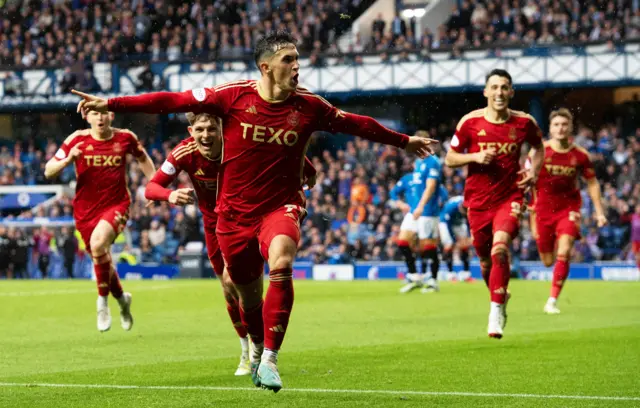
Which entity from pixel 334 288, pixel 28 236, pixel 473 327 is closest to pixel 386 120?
pixel 28 236

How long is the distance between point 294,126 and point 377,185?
2583 centimetres

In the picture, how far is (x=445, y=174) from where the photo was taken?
106 feet

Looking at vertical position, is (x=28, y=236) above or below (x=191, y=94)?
below

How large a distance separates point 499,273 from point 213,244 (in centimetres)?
340

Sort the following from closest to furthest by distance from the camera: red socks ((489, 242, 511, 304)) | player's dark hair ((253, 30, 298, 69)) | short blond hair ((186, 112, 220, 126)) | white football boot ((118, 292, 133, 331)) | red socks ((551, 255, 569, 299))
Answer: player's dark hair ((253, 30, 298, 69))
short blond hair ((186, 112, 220, 126))
red socks ((489, 242, 511, 304))
white football boot ((118, 292, 133, 331))
red socks ((551, 255, 569, 299))

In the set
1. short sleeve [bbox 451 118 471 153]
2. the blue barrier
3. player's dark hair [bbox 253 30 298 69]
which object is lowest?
the blue barrier

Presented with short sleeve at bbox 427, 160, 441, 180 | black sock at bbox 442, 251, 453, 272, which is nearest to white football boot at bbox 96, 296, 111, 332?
short sleeve at bbox 427, 160, 441, 180

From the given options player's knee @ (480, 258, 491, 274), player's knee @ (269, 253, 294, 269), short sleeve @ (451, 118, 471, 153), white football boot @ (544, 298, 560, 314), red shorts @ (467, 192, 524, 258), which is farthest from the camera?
white football boot @ (544, 298, 560, 314)

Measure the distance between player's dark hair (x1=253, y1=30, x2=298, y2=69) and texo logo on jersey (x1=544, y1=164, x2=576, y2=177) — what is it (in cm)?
856

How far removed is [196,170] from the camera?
32.0 ft

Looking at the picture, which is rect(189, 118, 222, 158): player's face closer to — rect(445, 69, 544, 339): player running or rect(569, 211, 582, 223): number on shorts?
rect(445, 69, 544, 339): player running

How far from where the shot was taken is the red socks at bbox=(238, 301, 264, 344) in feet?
28.7

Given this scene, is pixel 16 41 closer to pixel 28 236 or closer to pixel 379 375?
pixel 28 236

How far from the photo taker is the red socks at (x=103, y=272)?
537 inches
